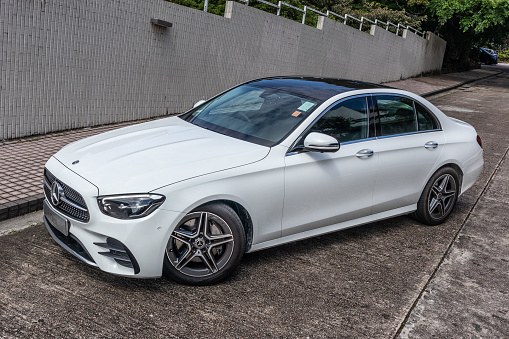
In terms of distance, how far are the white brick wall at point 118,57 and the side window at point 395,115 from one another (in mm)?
5432

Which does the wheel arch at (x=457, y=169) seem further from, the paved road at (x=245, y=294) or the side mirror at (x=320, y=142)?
the side mirror at (x=320, y=142)

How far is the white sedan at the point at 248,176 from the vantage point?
3.91 meters

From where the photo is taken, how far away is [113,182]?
3.93 m

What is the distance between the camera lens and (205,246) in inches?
163

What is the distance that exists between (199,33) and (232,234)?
8234 millimetres

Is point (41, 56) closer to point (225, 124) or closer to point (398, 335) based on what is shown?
point (225, 124)

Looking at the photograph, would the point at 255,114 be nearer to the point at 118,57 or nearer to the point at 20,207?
the point at 20,207

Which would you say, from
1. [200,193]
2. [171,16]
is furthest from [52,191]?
[171,16]

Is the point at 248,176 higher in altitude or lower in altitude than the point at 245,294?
higher

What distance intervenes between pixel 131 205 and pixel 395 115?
304 cm

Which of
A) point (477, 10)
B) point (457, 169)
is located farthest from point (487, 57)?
point (457, 169)

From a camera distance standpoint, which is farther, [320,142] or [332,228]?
[332,228]

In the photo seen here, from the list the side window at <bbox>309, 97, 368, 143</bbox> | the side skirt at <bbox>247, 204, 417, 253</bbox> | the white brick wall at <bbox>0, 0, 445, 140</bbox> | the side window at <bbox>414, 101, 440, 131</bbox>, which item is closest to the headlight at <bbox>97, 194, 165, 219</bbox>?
the side skirt at <bbox>247, 204, 417, 253</bbox>

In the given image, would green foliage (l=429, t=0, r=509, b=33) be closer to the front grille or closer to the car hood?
the car hood
